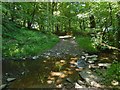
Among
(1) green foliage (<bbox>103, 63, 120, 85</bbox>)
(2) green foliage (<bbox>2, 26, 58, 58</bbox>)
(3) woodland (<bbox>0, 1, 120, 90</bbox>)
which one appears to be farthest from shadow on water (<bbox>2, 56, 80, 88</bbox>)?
(1) green foliage (<bbox>103, 63, 120, 85</bbox>)

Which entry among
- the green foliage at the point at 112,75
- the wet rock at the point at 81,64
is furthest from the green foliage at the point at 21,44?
the green foliage at the point at 112,75

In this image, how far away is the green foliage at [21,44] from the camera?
29.2 feet

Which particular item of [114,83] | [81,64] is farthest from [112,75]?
[81,64]

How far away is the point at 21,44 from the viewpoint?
1012 cm

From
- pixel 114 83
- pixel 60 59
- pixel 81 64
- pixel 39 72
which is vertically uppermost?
pixel 60 59

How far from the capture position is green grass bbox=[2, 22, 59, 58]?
8.90 meters

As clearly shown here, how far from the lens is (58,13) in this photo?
20094 millimetres

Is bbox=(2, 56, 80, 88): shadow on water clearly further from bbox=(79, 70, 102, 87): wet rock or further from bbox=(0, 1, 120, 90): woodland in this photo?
bbox=(79, 70, 102, 87): wet rock

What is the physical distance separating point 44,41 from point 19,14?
7.64 feet

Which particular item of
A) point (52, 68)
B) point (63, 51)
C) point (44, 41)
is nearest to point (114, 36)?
point (63, 51)

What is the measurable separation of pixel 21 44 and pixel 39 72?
3512mm

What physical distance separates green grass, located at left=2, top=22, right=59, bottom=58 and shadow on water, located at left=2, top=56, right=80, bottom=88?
77cm

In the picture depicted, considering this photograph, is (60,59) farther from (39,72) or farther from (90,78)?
(90,78)

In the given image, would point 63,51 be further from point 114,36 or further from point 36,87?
point 36,87
